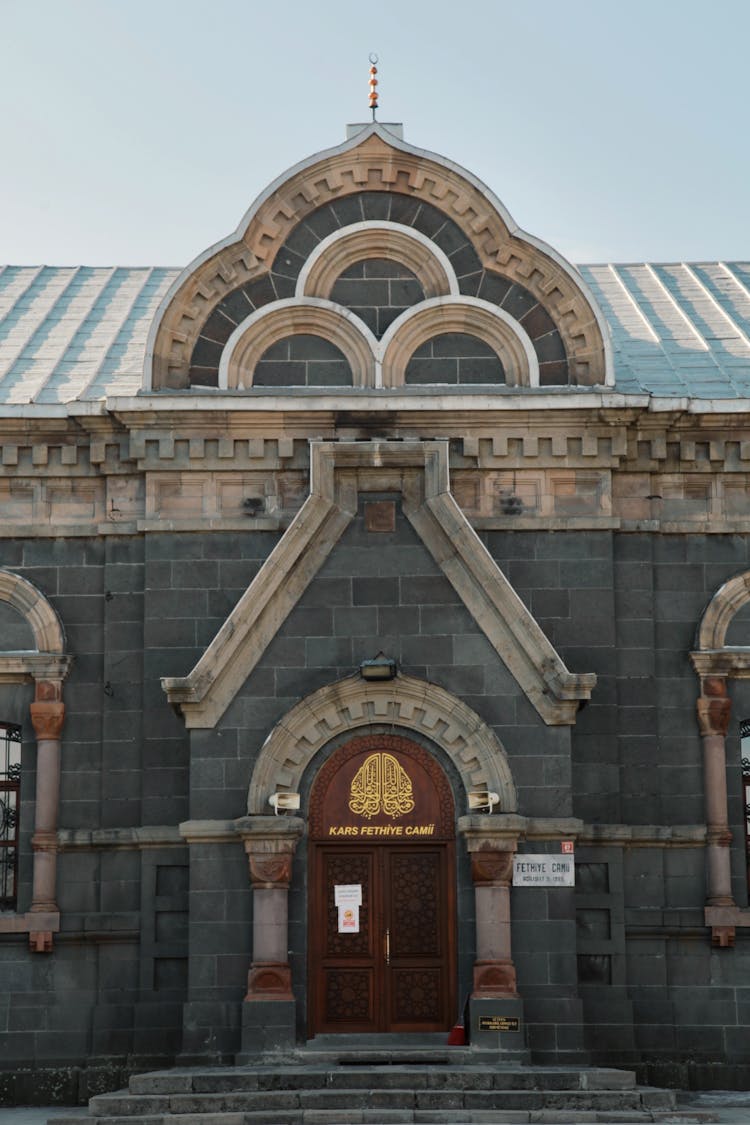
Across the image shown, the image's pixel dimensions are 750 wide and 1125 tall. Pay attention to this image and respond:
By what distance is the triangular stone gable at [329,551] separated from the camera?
21.1 meters

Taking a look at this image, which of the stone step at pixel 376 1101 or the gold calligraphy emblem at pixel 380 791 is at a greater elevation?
the gold calligraphy emblem at pixel 380 791

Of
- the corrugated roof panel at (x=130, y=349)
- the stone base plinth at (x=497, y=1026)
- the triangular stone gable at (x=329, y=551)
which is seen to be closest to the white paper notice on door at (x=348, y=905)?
the stone base plinth at (x=497, y=1026)

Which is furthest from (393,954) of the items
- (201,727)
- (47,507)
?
(47,507)

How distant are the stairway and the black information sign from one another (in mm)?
658

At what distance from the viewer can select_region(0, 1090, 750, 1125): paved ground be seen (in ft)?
64.1

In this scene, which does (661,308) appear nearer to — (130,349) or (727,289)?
(727,289)

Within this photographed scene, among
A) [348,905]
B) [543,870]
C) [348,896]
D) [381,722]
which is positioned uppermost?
[381,722]

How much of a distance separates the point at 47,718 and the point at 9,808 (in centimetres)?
126

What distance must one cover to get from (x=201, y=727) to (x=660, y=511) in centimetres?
660

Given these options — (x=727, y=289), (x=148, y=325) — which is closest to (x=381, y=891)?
(x=148, y=325)

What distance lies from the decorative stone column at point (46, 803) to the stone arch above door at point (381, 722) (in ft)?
9.32

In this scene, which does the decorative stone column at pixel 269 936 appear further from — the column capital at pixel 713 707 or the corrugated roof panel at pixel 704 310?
the corrugated roof panel at pixel 704 310

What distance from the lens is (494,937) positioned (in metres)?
20.7

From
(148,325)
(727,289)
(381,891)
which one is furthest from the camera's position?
(727,289)
